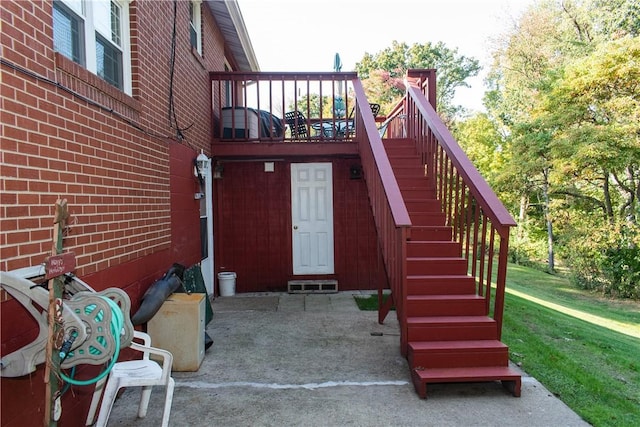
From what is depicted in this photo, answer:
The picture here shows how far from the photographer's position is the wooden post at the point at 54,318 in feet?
5.86

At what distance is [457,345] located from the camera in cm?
353

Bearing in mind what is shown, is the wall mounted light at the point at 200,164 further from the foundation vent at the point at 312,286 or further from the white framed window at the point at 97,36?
the foundation vent at the point at 312,286

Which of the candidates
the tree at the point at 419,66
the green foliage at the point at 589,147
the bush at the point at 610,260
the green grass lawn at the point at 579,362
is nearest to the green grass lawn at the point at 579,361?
the green grass lawn at the point at 579,362

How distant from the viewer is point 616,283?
1113 cm

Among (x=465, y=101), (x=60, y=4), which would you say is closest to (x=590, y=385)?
(x=60, y=4)

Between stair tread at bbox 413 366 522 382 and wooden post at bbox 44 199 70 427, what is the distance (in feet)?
8.07

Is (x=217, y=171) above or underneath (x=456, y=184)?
above

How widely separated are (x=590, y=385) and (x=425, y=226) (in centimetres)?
212

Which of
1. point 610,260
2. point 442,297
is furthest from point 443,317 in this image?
point 610,260

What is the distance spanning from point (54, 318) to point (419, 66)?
112ft

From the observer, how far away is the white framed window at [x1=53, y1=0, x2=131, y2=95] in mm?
2795

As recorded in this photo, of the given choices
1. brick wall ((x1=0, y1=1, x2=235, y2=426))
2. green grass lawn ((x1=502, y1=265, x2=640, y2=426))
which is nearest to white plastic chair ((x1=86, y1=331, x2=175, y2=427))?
brick wall ((x1=0, y1=1, x2=235, y2=426))

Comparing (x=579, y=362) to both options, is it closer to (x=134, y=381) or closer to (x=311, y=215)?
(x=134, y=381)

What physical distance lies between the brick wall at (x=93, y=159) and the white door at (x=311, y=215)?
231 centimetres
